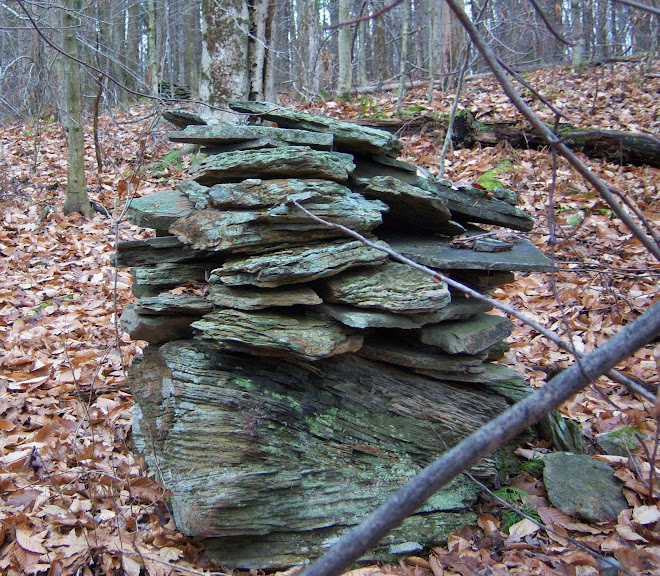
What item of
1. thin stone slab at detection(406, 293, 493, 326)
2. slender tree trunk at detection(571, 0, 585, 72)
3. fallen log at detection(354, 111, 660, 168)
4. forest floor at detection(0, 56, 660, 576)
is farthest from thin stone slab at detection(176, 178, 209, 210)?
slender tree trunk at detection(571, 0, 585, 72)

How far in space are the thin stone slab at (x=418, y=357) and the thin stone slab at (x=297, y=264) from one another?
64 cm

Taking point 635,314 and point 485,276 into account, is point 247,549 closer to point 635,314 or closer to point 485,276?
point 485,276

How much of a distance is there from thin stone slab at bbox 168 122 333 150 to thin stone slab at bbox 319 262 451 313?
103cm

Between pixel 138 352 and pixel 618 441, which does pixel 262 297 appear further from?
pixel 618 441

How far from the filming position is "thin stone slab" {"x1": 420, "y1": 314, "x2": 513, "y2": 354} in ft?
12.1

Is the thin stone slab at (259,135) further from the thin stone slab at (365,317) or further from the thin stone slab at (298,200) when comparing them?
the thin stone slab at (365,317)

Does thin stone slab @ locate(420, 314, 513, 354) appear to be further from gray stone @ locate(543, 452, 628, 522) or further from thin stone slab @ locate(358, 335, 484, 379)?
gray stone @ locate(543, 452, 628, 522)

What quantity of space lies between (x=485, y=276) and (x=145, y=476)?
9.09 feet

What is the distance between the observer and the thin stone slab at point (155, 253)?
13.1 feet

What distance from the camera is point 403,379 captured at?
3.92 meters

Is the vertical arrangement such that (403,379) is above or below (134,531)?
above

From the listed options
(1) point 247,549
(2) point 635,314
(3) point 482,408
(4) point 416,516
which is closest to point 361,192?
(3) point 482,408

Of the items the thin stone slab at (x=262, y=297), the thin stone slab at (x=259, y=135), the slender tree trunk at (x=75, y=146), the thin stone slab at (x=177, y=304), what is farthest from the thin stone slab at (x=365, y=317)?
the slender tree trunk at (x=75, y=146)

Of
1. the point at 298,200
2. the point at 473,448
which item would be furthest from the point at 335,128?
the point at 473,448
